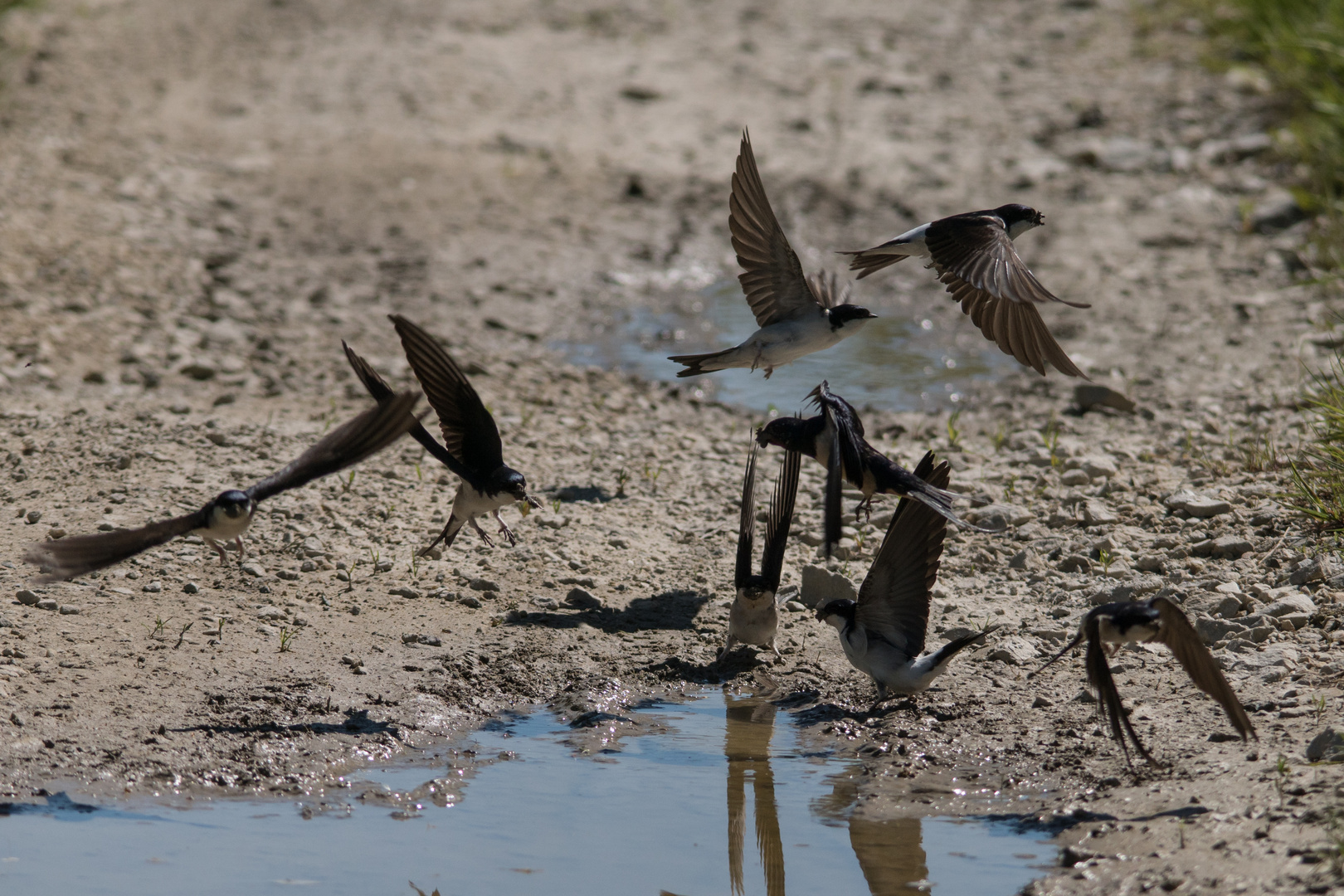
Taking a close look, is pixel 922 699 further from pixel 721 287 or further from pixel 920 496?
pixel 721 287

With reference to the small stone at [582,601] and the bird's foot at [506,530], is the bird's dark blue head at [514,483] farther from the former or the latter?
the small stone at [582,601]

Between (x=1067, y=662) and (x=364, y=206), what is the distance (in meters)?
6.40

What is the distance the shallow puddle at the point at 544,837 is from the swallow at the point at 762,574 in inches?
22.8

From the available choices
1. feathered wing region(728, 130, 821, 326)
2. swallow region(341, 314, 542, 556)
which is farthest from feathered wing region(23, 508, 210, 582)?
feathered wing region(728, 130, 821, 326)

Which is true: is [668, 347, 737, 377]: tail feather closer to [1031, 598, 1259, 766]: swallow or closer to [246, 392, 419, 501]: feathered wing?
[246, 392, 419, 501]: feathered wing

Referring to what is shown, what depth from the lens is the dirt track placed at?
455cm

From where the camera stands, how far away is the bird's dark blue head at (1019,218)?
222 inches

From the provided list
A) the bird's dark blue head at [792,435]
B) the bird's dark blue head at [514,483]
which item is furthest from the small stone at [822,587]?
the bird's dark blue head at [514,483]

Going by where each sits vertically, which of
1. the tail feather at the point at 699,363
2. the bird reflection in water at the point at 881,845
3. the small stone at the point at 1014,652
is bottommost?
the bird reflection in water at the point at 881,845

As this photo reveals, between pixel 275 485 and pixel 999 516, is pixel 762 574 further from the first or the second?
pixel 275 485

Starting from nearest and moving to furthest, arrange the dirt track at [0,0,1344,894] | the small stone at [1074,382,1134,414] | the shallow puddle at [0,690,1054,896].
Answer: the shallow puddle at [0,690,1054,896]
the dirt track at [0,0,1344,894]
the small stone at [1074,382,1134,414]

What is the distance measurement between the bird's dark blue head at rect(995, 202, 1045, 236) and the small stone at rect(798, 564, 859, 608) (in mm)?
1508

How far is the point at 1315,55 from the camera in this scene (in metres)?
9.93

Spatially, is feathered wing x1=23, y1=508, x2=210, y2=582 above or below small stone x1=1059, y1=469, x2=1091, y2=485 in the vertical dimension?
above
